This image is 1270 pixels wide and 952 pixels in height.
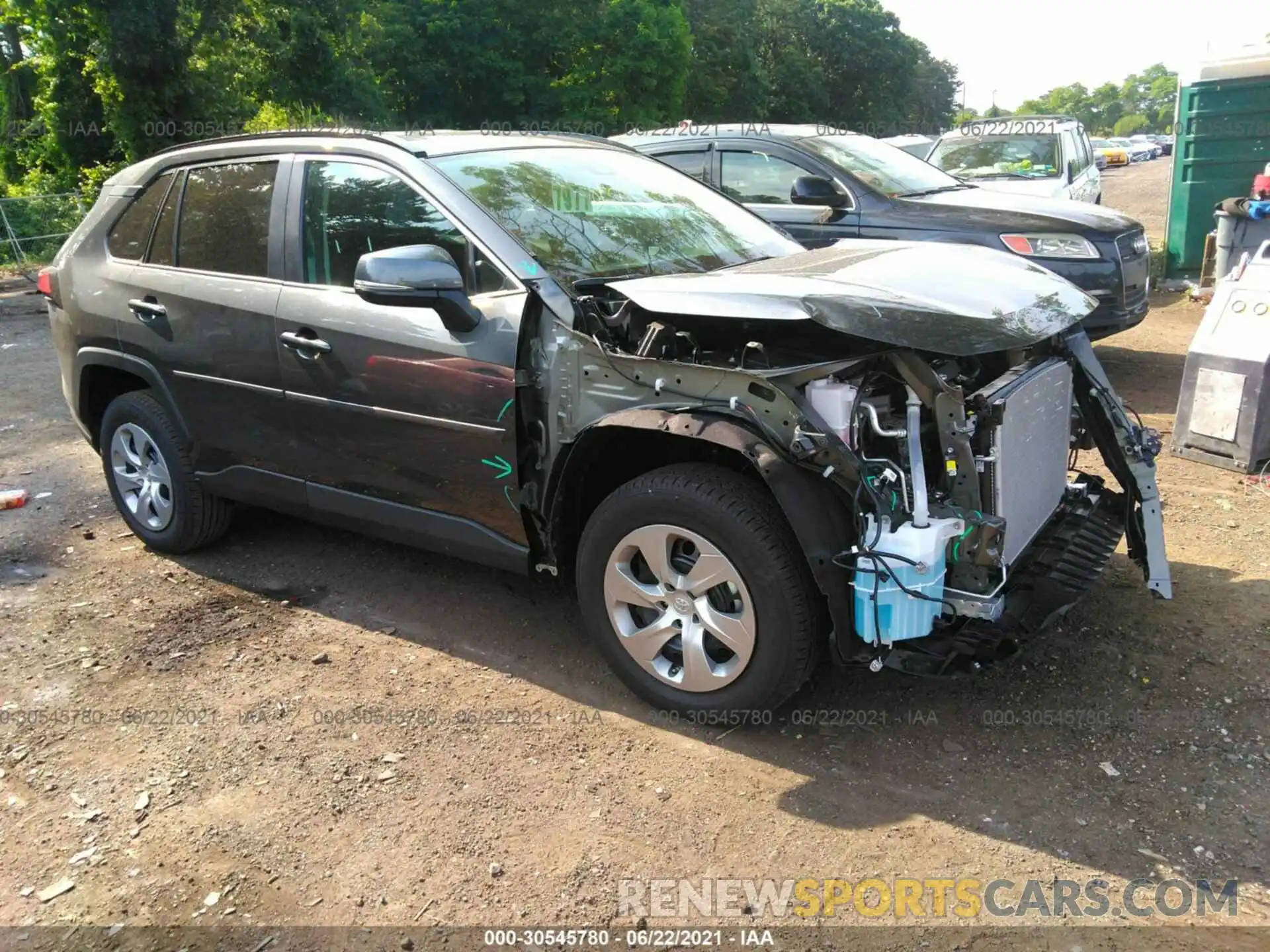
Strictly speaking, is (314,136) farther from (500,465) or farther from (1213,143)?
(1213,143)

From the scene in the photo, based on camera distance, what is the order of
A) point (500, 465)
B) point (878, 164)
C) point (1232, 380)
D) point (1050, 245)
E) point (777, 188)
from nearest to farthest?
point (500, 465), point (1232, 380), point (1050, 245), point (777, 188), point (878, 164)

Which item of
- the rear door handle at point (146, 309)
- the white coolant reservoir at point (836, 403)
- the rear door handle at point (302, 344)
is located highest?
the rear door handle at point (146, 309)

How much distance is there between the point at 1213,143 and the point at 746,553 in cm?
1037

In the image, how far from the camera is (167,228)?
4566 millimetres

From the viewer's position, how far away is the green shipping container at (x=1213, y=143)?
10391mm

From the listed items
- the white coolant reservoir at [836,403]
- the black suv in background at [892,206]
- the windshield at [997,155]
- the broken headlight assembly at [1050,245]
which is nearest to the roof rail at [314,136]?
the white coolant reservoir at [836,403]

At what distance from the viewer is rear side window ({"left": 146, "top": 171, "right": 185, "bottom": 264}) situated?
454cm

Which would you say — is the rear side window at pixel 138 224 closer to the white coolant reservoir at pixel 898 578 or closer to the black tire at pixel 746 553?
the black tire at pixel 746 553

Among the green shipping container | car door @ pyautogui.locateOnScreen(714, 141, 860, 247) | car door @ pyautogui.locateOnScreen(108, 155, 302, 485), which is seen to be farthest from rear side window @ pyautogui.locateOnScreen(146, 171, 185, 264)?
the green shipping container

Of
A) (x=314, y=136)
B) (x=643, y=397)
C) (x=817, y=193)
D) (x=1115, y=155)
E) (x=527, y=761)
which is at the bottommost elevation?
(x=1115, y=155)

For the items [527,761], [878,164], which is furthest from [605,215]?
[878,164]

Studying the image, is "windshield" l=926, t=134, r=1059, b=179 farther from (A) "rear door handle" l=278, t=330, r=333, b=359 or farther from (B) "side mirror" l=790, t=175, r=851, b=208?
(A) "rear door handle" l=278, t=330, r=333, b=359

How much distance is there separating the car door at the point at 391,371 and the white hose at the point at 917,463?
1306mm

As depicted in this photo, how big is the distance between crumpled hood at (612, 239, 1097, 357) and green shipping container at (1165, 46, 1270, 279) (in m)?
8.68
